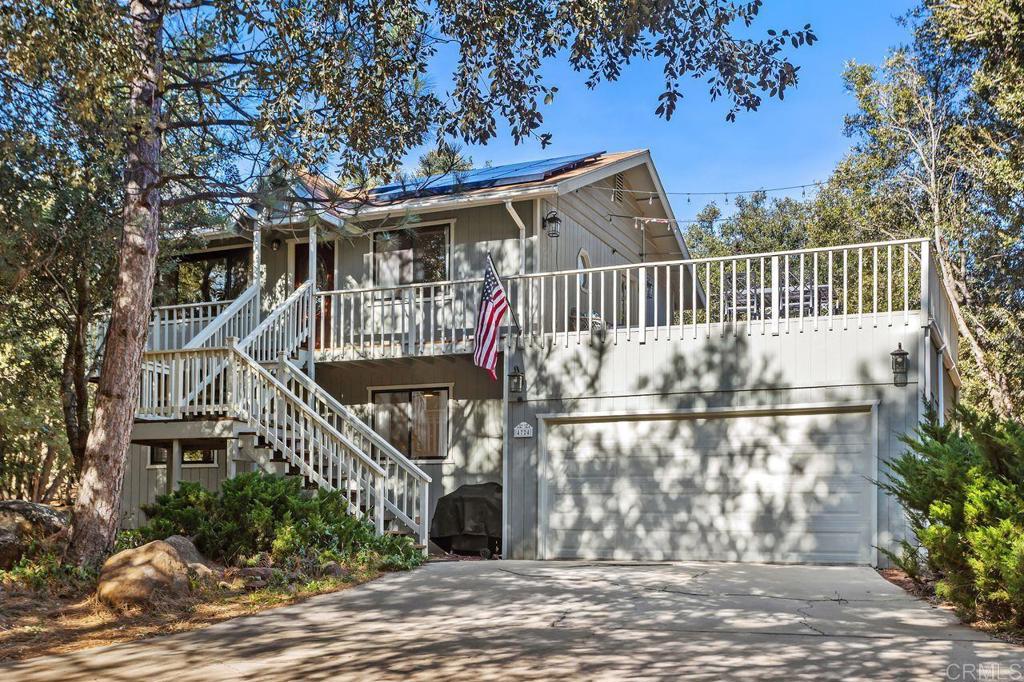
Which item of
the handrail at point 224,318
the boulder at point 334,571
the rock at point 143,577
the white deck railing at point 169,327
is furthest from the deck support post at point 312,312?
the rock at point 143,577

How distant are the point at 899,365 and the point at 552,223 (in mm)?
5767

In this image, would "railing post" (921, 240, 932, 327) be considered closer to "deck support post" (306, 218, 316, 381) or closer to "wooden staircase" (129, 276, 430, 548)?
"wooden staircase" (129, 276, 430, 548)

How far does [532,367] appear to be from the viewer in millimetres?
13844

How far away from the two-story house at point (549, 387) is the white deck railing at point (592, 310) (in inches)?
1.8

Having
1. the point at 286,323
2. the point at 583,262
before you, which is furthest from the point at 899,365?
the point at 286,323

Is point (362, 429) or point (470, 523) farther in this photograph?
point (470, 523)

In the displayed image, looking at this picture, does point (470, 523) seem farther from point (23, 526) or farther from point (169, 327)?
point (169, 327)

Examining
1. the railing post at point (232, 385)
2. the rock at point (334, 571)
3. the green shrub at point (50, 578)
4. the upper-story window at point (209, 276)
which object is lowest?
the rock at point (334, 571)

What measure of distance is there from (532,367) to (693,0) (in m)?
6.13

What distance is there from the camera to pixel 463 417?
15180 millimetres

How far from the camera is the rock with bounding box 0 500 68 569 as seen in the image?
409 inches

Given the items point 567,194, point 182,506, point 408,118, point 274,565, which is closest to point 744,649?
point 274,565

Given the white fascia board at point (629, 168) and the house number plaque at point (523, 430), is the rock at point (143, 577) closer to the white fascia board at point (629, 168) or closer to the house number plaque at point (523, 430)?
the house number plaque at point (523, 430)

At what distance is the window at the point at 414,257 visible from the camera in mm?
16375
